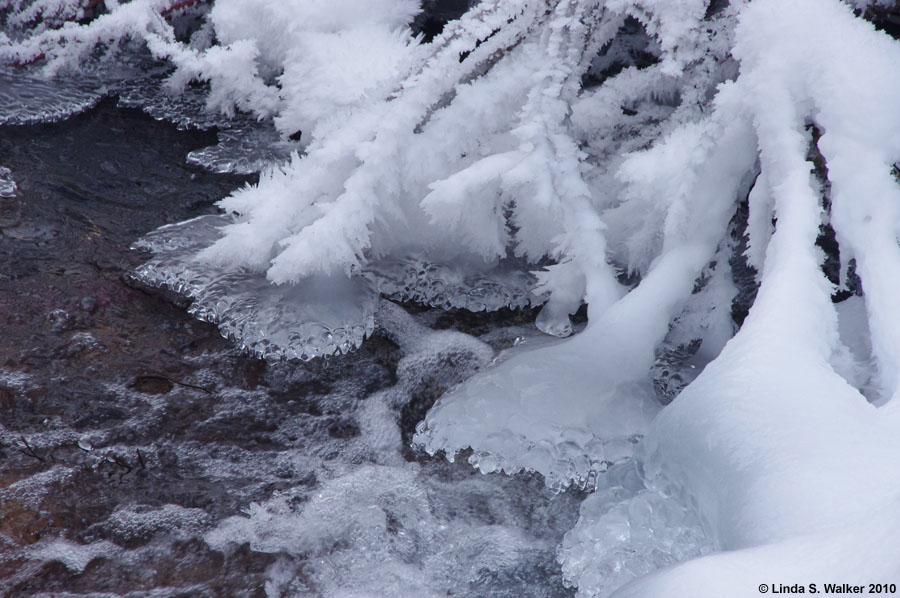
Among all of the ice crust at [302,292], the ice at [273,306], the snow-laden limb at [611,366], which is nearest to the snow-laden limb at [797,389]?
the snow-laden limb at [611,366]

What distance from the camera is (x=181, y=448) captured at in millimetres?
2000

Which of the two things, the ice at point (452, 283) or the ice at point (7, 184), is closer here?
the ice at point (452, 283)

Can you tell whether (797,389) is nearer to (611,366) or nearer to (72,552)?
(611,366)

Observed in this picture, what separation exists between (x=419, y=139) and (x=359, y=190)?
31 centimetres

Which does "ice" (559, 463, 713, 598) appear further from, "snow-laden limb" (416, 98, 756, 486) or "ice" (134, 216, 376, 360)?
"ice" (134, 216, 376, 360)

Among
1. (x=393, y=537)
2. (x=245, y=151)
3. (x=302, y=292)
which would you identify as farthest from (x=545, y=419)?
(x=245, y=151)

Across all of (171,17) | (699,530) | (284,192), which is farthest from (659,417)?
(171,17)

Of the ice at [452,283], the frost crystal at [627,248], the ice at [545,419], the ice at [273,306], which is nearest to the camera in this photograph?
the frost crystal at [627,248]

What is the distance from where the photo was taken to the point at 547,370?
2031mm

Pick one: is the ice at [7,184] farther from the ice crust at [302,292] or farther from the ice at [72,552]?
the ice at [72,552]

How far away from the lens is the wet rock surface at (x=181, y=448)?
1.71m

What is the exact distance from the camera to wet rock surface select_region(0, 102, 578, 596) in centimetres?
171

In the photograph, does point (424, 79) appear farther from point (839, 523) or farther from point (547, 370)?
point (839, 523)

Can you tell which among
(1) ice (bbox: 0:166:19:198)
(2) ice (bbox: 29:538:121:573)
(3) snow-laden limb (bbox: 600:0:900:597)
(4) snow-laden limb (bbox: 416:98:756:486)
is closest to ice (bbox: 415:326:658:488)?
(4) snow-laden limb (bbox: 416:98:756:486)
